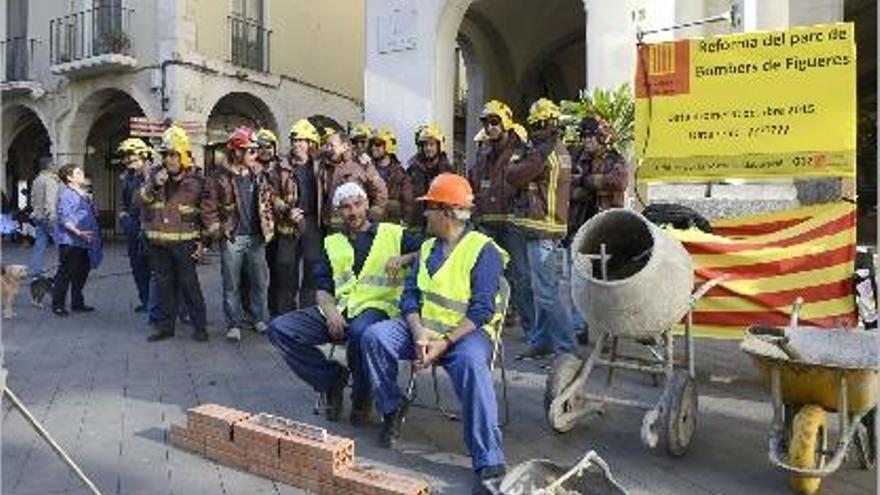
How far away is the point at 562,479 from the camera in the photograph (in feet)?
12.3

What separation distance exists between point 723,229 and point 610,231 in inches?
62.4

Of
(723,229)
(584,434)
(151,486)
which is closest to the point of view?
(151,486)

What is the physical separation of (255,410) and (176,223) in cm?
290

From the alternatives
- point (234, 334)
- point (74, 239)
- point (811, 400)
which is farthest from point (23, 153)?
point (811, 400)

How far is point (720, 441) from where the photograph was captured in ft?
16.1

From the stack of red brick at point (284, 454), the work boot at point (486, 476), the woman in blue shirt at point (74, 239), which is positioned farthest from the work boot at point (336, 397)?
the woman in blue shirt at point (74, 239)

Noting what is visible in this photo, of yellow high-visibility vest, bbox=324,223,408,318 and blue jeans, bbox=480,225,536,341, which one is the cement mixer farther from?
blue jeans, bbox=480,225,536,341

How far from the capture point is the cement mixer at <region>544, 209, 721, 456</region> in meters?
4.48

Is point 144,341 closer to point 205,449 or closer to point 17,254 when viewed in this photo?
point 205,449

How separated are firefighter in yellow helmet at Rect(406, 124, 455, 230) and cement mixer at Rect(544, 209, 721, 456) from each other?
3.47m

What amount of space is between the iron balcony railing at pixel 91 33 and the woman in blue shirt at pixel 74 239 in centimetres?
1241

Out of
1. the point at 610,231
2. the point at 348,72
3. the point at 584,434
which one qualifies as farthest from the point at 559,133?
the point at 348,72

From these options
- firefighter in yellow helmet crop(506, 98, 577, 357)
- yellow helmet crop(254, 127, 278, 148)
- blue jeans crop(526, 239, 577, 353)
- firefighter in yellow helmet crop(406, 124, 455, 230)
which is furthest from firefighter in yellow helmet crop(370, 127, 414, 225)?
blue jeans crop(526, 239, 577, 353)

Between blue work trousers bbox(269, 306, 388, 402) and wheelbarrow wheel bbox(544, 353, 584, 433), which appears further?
blue work trousers bbox(269, 306, 388, 402)
